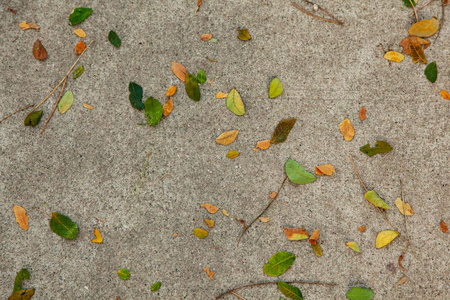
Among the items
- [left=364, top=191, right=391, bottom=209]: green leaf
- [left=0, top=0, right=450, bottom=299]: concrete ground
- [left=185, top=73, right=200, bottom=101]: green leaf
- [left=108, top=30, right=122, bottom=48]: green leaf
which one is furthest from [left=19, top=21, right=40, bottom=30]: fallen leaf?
[left=364, top=191, right=391, bottom=209]: green leaf

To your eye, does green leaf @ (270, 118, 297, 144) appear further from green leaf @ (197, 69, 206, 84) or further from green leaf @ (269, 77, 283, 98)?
green leaf @ (197, 69, 206, 84)

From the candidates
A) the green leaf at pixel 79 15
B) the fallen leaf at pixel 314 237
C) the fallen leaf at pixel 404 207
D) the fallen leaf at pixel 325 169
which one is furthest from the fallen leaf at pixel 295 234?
the green leaf at pixel 79 15

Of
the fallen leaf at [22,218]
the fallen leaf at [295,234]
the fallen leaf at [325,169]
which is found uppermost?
the fallen leaf at [22,218]

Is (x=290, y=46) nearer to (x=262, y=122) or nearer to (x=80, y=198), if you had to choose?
(x=262, y=122)

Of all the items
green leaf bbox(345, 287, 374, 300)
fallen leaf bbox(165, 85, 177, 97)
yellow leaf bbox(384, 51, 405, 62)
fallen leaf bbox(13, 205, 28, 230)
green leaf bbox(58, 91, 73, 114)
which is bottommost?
green leaf bbox(345, 287, 374, 300)

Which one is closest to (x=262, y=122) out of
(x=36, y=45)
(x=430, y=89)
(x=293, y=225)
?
(x=293, y=225)

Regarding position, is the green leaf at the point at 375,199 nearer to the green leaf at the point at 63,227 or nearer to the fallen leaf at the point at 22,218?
the green leaf at the point at 63,227
